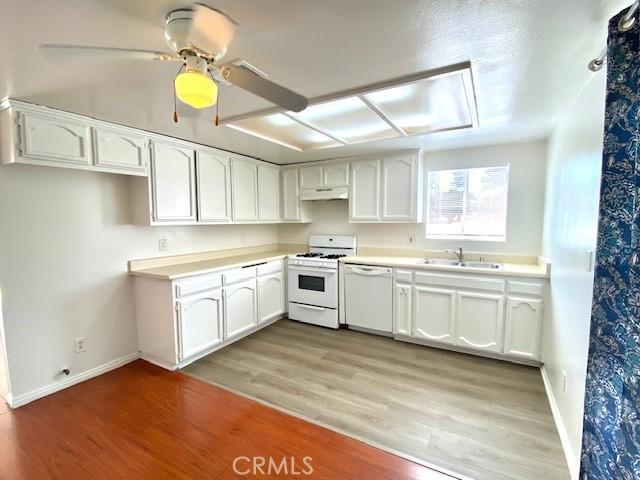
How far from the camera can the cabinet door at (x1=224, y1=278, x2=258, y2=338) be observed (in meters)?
3.29

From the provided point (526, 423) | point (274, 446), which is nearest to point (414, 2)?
point (274, 446)

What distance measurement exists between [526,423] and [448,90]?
2355mm

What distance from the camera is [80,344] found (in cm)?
263

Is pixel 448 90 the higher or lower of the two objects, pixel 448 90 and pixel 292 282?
the higher

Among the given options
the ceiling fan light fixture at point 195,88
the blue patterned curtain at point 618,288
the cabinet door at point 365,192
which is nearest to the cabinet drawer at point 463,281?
the cabinet door at point 365,192

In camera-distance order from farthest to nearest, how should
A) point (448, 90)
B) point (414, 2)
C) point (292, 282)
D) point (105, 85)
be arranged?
point (292, 282) → point (448, 90) → point (105, 85) → point (414, 2)

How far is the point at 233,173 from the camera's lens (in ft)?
12.1

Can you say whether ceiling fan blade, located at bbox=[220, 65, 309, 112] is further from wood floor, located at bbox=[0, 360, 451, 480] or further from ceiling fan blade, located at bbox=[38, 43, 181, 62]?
wood floor, located at bbox=[0, 360, 451, 480]

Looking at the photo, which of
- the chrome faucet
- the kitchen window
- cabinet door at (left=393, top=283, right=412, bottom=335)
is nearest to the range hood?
the kitchen window

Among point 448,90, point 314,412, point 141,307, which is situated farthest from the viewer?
point 141,307

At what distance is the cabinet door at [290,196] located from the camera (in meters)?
4.38

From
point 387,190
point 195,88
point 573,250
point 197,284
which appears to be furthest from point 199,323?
point 573,250

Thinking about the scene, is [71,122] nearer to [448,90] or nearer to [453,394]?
[448,90]

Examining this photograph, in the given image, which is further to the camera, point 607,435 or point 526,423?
point 526,423
